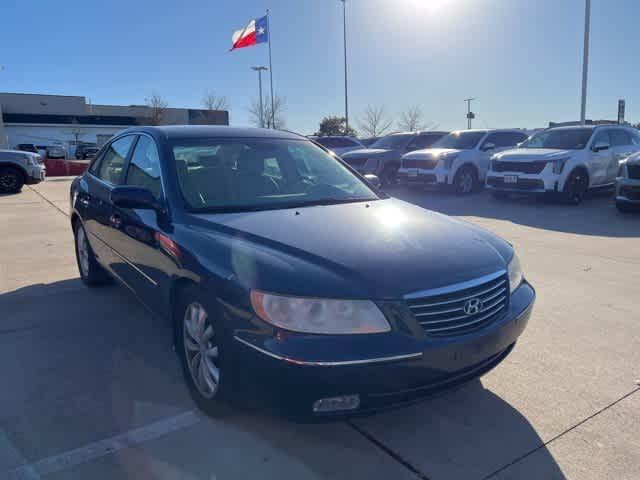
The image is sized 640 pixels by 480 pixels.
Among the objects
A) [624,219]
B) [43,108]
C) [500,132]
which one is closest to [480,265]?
[624,219]

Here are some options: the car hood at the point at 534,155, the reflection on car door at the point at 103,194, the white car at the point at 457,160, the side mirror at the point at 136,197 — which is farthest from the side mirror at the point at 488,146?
the side mirror at the point at 136,197

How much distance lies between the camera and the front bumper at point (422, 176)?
12.2m

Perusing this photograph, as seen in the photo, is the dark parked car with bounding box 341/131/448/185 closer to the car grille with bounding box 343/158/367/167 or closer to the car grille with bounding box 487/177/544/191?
the car grille with bounding box 343/158/367/167

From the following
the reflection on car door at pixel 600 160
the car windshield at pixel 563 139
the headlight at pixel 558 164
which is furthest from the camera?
the car windshield at pixel 563 139

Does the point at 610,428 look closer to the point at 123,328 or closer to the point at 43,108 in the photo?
the point at 123,328

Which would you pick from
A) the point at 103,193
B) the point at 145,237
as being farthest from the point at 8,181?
the point at 145,237

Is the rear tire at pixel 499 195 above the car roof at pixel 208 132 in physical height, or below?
below

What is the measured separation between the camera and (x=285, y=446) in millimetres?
2488


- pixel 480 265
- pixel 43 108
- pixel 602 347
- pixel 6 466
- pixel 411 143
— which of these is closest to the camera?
pixel 6 466

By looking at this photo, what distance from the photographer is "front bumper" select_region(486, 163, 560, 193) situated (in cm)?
1021

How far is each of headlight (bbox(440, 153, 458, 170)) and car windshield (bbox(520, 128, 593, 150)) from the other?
154 centimetres

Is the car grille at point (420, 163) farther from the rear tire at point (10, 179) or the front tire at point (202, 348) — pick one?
the rear tire at point (10, 179)

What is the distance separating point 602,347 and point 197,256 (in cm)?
286

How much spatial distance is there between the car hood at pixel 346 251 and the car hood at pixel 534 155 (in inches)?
323
